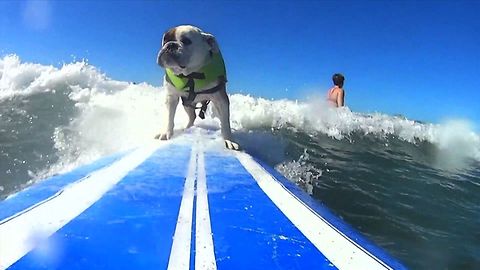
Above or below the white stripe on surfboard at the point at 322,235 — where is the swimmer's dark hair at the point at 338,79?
above

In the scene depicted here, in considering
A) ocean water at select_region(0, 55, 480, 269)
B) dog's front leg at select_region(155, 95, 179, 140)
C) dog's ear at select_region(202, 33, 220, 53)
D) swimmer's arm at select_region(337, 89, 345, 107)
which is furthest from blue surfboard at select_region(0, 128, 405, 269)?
swimmer's arm at select_region(337, 89, 345, 107)

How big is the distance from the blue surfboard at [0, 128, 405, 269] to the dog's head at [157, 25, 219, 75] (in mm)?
1792

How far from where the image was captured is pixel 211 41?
4973mm

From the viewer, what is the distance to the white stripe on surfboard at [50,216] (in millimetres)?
1484

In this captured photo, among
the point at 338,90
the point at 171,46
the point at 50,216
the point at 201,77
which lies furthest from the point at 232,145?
the point at 338,90

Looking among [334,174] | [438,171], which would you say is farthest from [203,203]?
[438,171]

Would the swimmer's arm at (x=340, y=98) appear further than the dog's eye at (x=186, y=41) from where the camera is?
Yes

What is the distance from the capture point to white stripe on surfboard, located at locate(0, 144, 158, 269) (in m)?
1.48

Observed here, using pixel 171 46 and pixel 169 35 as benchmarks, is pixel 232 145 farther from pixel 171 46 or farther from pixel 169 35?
pixel 169 35

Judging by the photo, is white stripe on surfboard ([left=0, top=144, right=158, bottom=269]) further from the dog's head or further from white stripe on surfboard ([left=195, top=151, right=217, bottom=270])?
the dog's head

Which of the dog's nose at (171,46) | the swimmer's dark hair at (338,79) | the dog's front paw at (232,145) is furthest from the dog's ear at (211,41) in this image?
the swimmer's dark hair at (338,79)

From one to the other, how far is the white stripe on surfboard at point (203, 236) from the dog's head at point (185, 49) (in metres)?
2.10

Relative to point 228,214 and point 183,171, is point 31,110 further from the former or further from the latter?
point 228,214

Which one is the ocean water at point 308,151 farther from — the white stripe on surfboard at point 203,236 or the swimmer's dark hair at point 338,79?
the white stripe on surfboard at point 203,236
